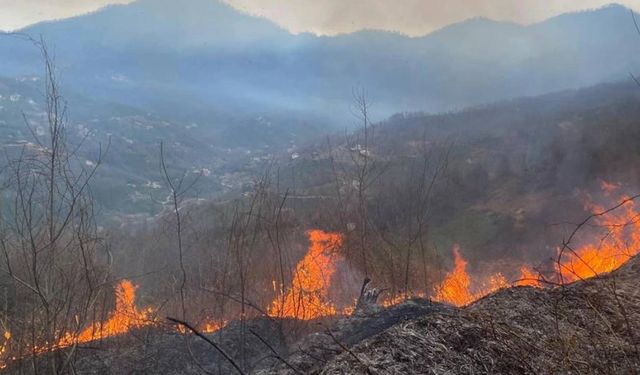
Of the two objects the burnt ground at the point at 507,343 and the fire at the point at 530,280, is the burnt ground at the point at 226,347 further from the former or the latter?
the burnt ground at the point at 507,343

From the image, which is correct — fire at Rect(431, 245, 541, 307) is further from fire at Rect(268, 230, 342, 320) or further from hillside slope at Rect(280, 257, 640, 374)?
hillside slope at Rect(280, 257, 640, 374)

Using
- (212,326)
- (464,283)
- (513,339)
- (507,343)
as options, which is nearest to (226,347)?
(212,326)

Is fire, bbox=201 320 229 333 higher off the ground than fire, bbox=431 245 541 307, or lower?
lower

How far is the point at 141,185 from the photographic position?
13700 cm

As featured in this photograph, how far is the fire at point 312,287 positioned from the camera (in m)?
10.8

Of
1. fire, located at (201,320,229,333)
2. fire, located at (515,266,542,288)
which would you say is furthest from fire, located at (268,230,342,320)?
fire, located at (515,266,542,288)

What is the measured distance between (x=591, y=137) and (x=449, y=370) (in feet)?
229

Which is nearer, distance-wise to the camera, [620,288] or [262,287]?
[620,288]

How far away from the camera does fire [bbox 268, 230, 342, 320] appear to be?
10.8 meters

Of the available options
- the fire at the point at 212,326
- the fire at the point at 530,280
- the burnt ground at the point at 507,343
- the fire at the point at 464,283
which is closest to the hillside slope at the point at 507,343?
the burnt ground at the point at 507,343

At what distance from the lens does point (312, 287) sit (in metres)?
16.0

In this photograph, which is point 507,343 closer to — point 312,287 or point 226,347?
point 226,347

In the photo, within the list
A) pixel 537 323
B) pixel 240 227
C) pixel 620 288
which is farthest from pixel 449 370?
pixel 240 227

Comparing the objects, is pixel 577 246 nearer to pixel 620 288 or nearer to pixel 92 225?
pixel 620 288
